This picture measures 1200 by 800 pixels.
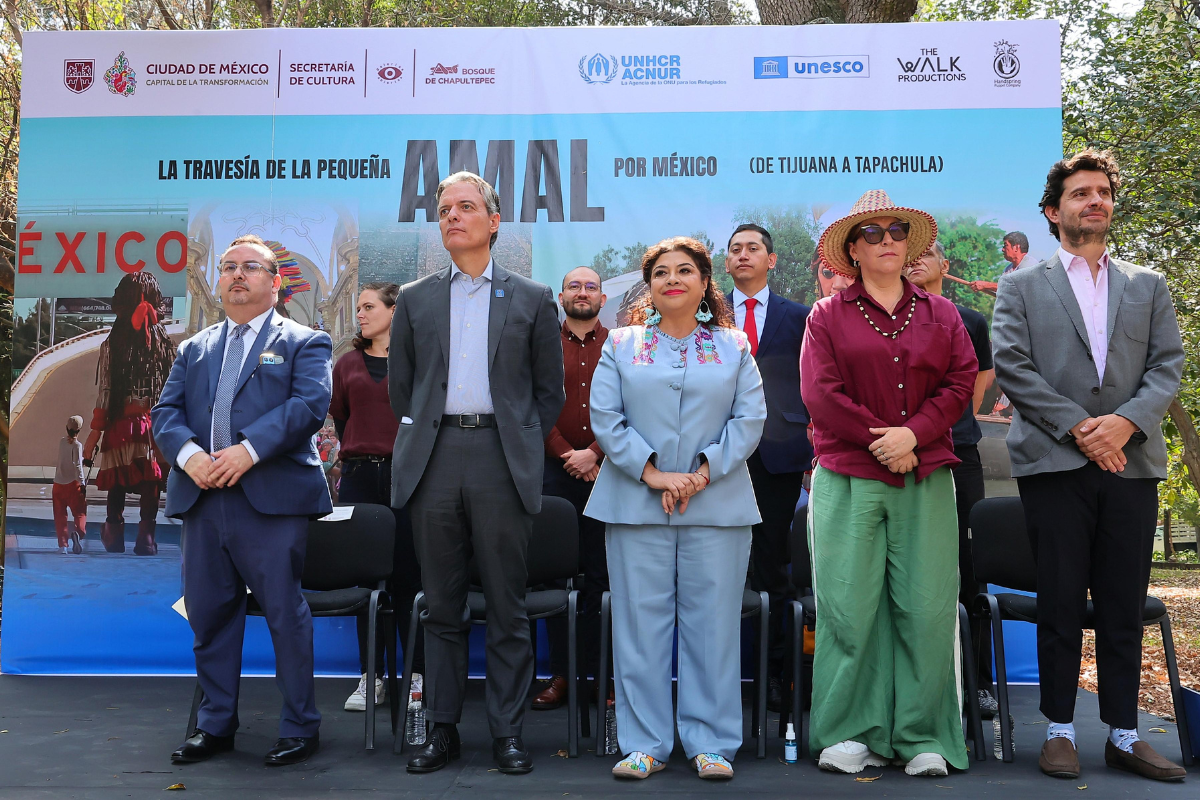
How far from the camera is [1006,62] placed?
182 inches


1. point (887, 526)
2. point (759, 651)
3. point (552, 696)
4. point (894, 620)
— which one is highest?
point (887, 526)

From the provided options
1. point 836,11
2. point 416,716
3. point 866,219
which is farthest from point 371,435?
point 836,11

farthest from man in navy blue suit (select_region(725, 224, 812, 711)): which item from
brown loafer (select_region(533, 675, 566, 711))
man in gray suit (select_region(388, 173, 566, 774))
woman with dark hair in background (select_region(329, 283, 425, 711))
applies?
woman with dark hair in background (select_region(329, 283, 425, 711))

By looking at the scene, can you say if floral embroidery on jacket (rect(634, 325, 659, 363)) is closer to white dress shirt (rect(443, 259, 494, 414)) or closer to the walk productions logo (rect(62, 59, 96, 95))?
white dress shirt (rect(443, 259, 494, 414))

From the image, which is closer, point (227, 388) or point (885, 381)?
point (885, 381)

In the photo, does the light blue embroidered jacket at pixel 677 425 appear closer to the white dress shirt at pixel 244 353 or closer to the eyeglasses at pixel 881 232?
the eyeglasses at pixel 881 232

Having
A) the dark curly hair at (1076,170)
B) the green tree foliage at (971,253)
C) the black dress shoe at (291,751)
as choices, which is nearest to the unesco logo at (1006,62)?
the green tree foliage at (971,253)

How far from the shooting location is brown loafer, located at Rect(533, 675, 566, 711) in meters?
4.15

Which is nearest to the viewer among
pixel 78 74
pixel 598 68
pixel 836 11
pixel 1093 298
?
pixel 1093 298

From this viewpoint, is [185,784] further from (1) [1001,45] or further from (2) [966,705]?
(1) [1001,45]

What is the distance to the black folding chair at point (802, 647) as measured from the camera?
3361mm

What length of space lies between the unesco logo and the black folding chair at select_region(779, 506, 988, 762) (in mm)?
2497

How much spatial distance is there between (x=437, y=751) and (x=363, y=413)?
1.72m

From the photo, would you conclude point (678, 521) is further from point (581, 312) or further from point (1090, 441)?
point (581, 312)
